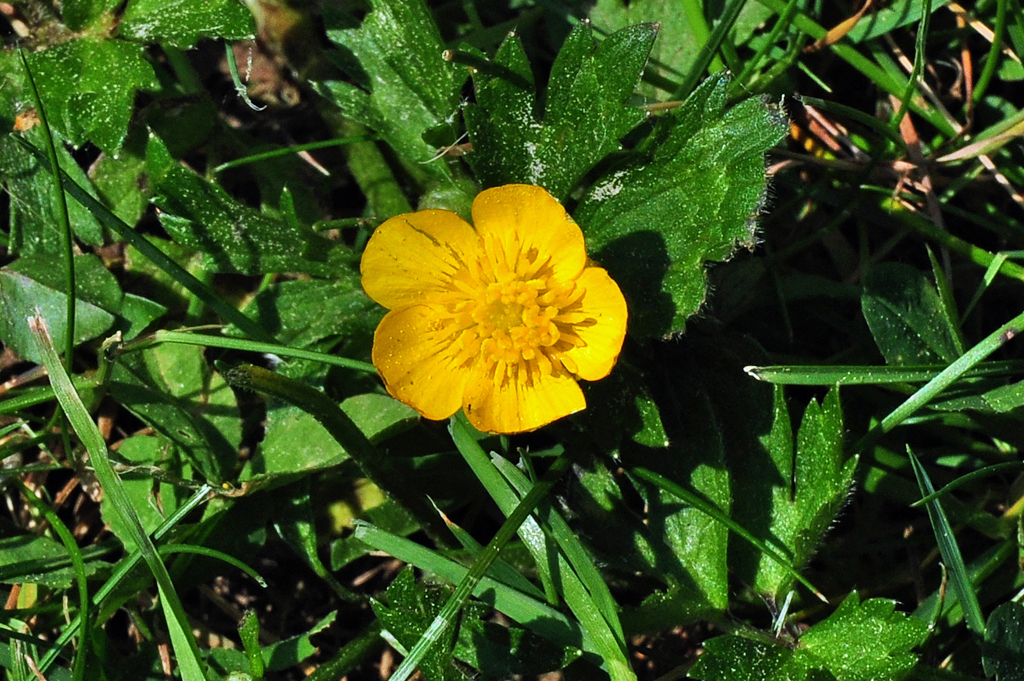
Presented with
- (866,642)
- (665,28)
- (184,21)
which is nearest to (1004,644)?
(866,642)

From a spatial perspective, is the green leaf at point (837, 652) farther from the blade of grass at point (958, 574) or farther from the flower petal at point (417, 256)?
the flower petal at point (417, 256)

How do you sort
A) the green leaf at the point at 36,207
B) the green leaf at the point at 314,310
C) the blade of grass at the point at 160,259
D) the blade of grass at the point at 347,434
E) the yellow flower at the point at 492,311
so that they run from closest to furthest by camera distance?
1. the blade of grass at the point at 347,434
2. the yellow flower at the point at 492,311
3. the blade of grass at the point at 160,259
4. the green leaf at the point at 314,310
5. the green leaf at the point at 36,207

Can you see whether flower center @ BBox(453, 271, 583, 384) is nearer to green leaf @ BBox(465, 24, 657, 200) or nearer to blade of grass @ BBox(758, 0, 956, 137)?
green leaf @ BBox(465, 24, 657, 200)

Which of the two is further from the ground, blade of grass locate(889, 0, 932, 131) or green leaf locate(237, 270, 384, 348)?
blade of grass locate(889, 0, 932, 131)

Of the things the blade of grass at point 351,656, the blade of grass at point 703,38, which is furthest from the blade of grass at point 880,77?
the blade of grass at point 351,656

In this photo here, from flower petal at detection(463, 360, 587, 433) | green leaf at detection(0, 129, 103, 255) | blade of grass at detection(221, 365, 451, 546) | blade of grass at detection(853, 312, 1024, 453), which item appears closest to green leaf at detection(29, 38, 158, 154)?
green leaf at detection(0, 129, 103, 255)

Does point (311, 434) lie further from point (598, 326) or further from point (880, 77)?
point (880, 77)

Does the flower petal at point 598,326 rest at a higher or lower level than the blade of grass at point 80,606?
higher
